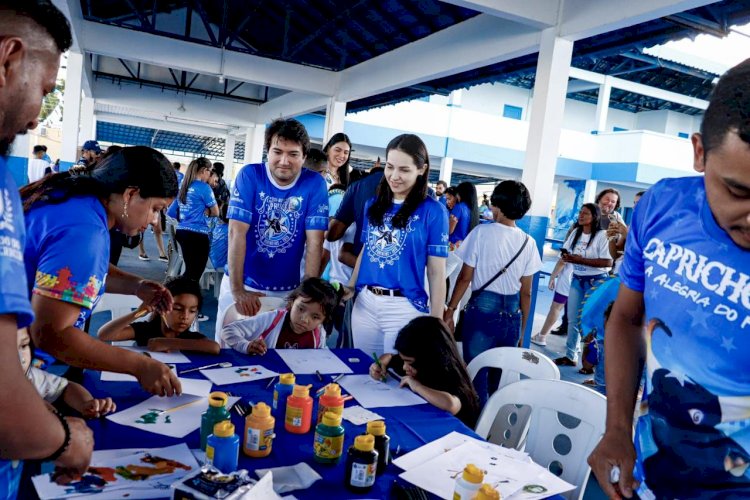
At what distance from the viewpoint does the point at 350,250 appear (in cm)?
298

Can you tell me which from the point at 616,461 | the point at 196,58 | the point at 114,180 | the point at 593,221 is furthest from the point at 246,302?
the point at 196,58

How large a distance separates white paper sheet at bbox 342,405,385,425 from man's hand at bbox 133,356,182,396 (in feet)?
1.69

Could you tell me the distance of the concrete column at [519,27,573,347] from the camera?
4742 millimetres

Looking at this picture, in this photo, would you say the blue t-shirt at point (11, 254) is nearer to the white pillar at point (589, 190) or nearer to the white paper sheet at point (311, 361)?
the white paper sheet at point (311, 361)

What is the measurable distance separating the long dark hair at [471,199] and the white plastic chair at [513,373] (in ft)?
8.13

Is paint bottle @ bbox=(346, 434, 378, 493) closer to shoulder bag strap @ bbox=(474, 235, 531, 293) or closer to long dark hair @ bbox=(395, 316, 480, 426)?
long dark hair @ bbox=(395, 316, 480, 426)

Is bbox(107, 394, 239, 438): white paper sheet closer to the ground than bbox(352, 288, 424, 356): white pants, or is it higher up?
closer to the ground

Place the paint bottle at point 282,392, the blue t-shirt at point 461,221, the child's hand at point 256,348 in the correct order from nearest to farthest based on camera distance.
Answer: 1. the paint bottle at point 282,392
2. the child's hand at point 256,348
3. the blue t-shirt at point 461,221

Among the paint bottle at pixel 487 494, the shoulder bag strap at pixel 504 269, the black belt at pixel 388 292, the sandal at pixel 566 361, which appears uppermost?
the shoulder bag strap at pixel 504 269

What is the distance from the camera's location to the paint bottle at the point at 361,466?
1171mm

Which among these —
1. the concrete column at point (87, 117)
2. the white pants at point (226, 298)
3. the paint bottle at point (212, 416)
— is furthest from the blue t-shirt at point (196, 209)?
the concrete column at point (87, 117)

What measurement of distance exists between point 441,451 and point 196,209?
4.58 m

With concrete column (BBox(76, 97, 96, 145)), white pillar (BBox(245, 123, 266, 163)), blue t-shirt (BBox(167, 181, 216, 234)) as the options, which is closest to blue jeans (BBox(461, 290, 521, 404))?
blue t-shirt (BBox(167, 181, 216, 234))

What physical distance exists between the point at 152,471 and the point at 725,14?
549 cm
